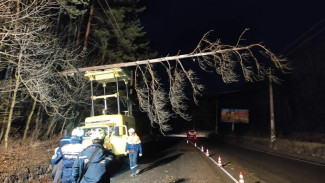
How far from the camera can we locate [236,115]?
63.5 meters

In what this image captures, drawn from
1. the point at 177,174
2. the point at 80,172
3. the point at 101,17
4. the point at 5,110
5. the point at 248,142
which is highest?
the point at 101,17

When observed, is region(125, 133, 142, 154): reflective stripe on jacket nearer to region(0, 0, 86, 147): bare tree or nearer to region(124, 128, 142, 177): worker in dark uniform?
region(124, 128, 142, 177): worker in dark uniform

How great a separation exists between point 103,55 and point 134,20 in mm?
4824

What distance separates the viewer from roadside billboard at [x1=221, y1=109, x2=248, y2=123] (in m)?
61.3

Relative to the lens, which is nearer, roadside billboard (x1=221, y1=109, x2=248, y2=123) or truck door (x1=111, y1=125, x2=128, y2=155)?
truck door (x1=111, y1=125, x2=128, y2=155)

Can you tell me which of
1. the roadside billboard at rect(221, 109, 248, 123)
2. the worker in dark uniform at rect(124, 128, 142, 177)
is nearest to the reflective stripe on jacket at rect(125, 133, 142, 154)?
the worker in dark uniform at rect(124, 128, 142, 177)

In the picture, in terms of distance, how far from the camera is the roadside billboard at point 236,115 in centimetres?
6131

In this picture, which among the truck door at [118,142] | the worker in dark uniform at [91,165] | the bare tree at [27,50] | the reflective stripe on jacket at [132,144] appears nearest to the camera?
the worker in dark uniform at [91,165]

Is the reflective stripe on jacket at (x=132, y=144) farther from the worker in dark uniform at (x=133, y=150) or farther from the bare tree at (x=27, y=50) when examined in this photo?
the bare tree at (x=27, y=50)

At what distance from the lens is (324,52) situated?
123 feet

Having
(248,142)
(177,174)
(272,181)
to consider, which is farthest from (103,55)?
(248,142)

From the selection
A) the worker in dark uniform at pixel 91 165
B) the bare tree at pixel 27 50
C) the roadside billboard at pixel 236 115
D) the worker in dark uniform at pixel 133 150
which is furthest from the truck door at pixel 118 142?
the roadside billboard at pixel 236 115

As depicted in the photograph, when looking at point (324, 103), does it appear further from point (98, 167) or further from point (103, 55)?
point (98, 167)

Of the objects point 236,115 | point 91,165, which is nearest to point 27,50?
point 91,165
